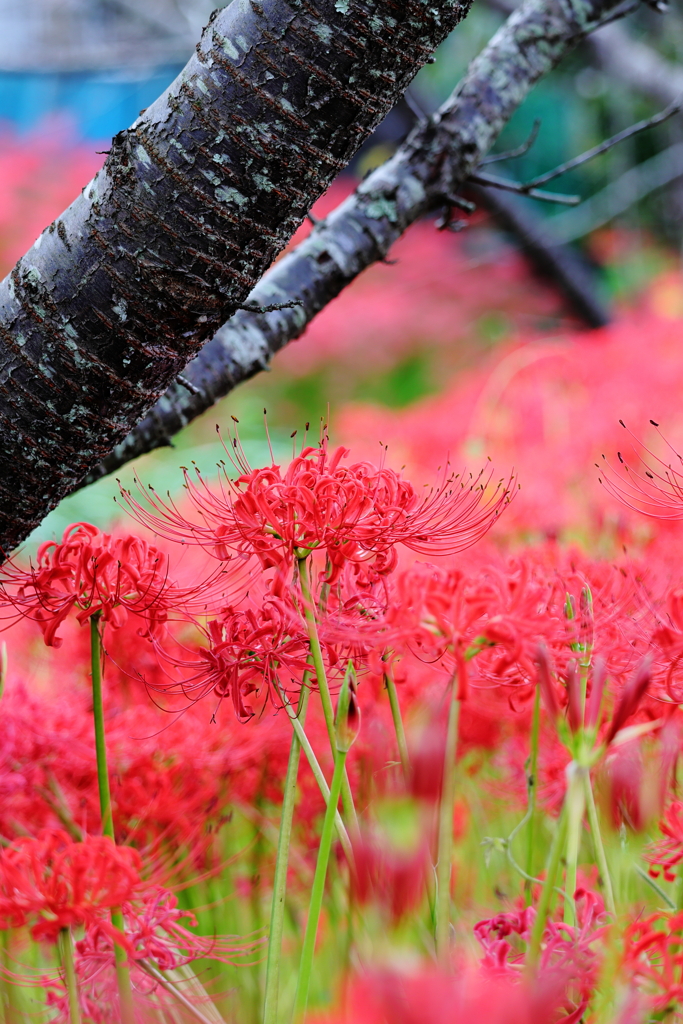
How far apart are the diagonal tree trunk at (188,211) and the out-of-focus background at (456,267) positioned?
3.09ft

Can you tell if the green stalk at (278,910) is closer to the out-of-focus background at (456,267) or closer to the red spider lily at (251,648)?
the red spider lily at (251,648)

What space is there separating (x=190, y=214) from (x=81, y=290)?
70 millimetres

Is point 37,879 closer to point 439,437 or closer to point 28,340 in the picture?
point 28,340

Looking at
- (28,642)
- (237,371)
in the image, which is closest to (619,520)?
(237,371)

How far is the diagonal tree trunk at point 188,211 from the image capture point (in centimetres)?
39

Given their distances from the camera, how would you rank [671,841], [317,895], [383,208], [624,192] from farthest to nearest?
1. [624,192]
2. [383,208]
3. [671,841]
4. [317,895]

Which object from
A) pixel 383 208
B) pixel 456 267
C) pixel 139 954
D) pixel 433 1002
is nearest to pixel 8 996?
pixel 139 954

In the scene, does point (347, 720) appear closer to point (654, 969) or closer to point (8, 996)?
point (654, 969)

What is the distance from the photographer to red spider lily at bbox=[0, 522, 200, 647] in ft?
1.34

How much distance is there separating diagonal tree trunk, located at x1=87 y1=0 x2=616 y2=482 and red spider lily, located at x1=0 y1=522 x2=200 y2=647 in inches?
9.6

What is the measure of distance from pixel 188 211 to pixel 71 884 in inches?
12.4

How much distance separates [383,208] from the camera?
730 millimetres

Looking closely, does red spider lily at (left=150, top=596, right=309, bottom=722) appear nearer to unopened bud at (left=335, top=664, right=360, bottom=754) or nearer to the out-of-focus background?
unopened bud at (left=335, top=664, right=360, bottom=754)

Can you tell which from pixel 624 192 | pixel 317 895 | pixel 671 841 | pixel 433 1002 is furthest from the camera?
pixel 624 192
